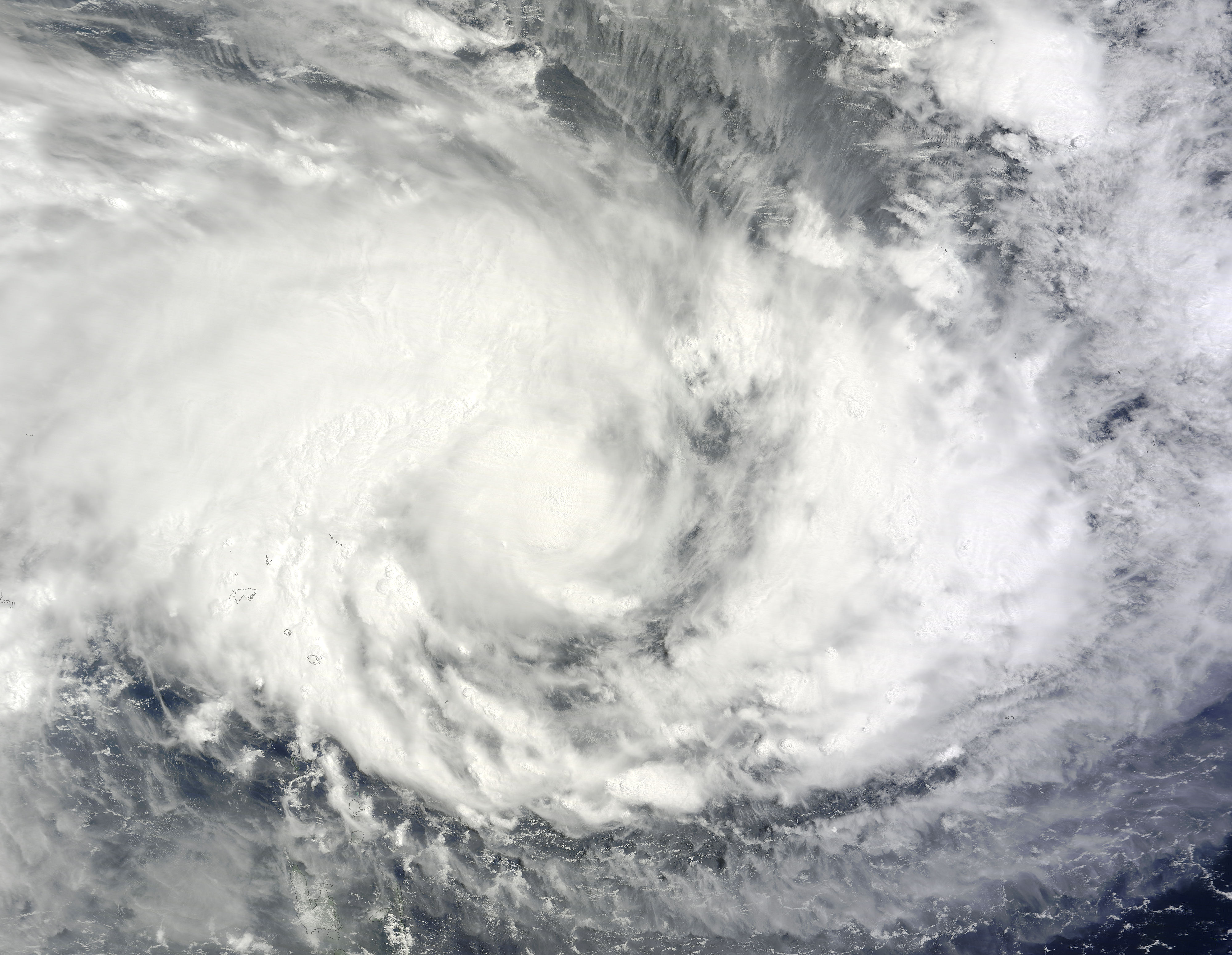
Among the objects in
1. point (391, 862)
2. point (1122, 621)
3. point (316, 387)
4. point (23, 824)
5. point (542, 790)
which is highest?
point (1122, 621)

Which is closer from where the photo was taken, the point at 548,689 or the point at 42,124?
the point at 42,124

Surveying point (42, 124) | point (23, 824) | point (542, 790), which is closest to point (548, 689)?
point (542, 790)

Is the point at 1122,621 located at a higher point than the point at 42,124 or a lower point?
higher

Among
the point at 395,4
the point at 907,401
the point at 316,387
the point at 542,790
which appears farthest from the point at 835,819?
the point at 395,4

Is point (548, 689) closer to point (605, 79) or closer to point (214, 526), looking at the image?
point (214, 526)

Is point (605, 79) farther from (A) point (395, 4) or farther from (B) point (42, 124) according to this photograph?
(B) point (42, 124)

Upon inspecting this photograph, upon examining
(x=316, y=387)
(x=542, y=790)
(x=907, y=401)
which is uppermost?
(x=907, y=401)
